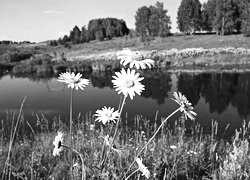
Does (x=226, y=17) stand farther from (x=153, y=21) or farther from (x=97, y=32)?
(x=97, y=32)

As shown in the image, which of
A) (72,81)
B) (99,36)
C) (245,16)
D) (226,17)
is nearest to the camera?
(72,81)

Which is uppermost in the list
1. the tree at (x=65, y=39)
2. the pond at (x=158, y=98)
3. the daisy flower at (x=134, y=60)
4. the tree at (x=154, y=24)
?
the tree at (x=154, y=24)

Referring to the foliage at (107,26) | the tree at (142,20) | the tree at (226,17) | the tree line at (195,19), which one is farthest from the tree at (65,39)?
the tree at (226,17)

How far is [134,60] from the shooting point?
1234 millimetres

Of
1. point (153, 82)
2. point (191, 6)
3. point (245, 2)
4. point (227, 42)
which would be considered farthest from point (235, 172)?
point (191, 6)

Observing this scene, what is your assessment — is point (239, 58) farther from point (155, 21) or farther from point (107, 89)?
point (155, 21)

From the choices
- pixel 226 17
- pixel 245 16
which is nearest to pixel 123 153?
pixel 245 16

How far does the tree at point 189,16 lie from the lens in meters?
36.8

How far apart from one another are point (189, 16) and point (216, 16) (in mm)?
3996

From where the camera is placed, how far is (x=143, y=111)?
8.79 m

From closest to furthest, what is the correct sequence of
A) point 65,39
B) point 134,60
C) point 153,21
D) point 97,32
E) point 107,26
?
point 134,60, point 153,21, point 97,32, point 65,39, point 107,26

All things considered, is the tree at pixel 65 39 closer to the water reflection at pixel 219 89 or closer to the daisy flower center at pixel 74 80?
the water reflection at pixel 219 89

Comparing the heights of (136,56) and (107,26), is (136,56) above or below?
below

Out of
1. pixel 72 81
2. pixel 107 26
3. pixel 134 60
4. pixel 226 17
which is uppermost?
pixel 107 26
